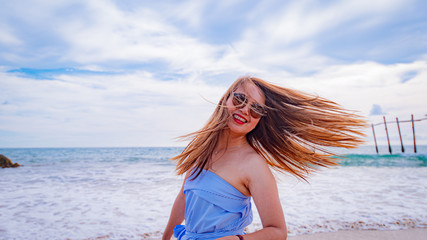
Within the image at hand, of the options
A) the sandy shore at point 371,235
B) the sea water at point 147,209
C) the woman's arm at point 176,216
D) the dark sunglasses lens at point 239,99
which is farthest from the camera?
the sea water at point 147,209

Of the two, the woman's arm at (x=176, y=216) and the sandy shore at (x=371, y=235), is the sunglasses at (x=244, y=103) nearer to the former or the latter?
the woman's arm at (x=176, y=216)

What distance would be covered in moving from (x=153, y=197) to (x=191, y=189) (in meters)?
5.67

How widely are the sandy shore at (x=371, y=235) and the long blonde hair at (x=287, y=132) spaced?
7.72 ft

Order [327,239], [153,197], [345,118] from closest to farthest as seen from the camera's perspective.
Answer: [345,118]
[327,239]
[153,197]

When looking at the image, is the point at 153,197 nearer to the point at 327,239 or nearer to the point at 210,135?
the point at 327,239

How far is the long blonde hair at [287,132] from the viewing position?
7.49 ft

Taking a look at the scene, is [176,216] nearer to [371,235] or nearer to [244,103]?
[244,103]

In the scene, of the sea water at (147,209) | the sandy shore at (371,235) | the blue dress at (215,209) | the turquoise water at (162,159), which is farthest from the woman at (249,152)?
the sandy shore at (371,235)

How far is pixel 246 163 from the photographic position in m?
1.95

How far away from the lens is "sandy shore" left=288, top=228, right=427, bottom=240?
4340 mm

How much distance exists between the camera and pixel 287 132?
7.72 feet

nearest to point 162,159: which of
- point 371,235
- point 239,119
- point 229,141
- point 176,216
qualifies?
point 371,235

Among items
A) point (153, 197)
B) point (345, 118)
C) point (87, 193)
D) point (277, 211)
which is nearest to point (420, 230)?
point (345, 118)

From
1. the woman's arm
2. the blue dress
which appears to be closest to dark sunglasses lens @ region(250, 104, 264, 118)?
the blue dress
